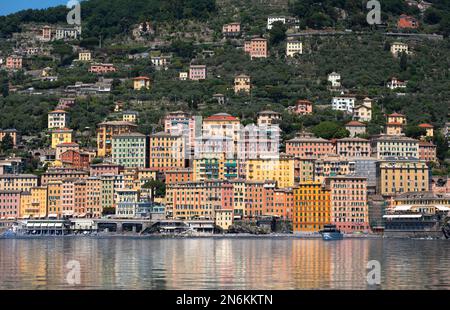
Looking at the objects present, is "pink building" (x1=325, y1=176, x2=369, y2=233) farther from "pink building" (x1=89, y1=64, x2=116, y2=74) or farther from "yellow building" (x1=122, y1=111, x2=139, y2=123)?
"pink building" (x1=89, y1=64, x2=116, y2=74)

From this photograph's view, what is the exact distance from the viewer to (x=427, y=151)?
101 m

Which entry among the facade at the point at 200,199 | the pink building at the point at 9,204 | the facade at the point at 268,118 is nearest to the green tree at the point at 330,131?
the facade at the point at 268,118

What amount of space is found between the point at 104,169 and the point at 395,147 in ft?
75.4

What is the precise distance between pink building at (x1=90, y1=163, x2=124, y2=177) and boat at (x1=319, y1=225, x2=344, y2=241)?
1854cm

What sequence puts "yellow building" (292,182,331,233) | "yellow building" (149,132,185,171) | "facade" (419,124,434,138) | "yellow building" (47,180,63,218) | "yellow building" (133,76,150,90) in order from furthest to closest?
"yellow building" (133,76,150,90) → "facade" (419,124,434,138) → "yellow building" (149,132,185,171) → "yellow building" (47,180,63,218) → "yellow building" (292,182,331,233)

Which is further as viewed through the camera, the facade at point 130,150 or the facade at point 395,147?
the facade at point 130,150

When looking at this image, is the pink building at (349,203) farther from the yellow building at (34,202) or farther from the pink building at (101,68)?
the pink building at (101,68)

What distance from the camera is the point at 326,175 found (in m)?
95.4

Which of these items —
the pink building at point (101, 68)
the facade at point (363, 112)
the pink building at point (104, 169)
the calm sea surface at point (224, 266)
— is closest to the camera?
the calm sea surface at point (224, 266)

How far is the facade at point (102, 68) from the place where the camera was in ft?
410

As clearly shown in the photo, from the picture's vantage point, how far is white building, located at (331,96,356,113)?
365ft

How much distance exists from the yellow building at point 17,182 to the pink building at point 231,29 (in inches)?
1639

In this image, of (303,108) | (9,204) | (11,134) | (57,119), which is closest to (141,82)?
(57,119)

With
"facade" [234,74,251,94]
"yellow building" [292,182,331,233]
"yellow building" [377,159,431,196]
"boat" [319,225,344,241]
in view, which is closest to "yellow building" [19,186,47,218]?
"yellow building" [292,182,331,233]
